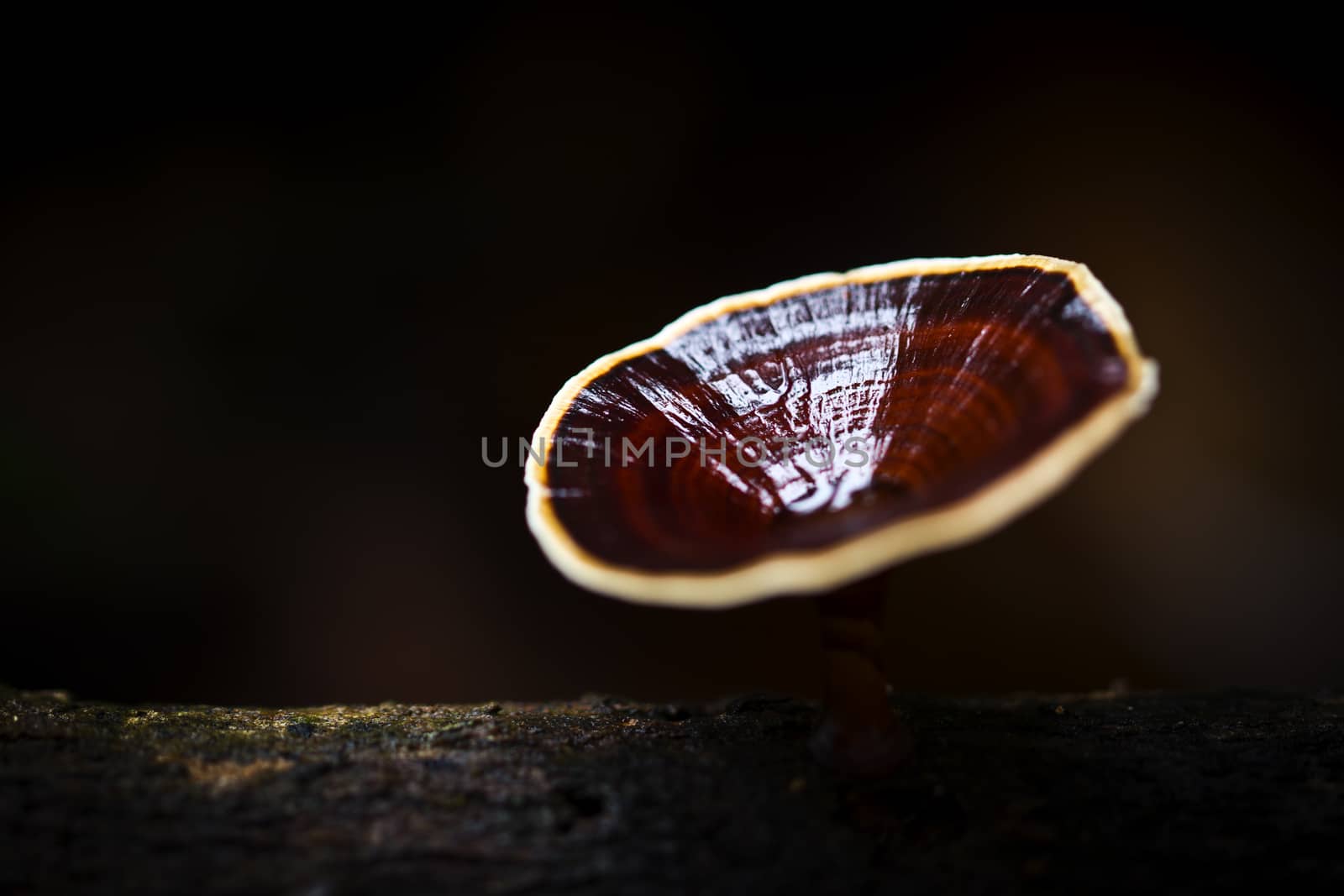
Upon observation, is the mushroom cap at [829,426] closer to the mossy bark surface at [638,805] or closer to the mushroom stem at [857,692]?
the mushroom stem at [857,692]

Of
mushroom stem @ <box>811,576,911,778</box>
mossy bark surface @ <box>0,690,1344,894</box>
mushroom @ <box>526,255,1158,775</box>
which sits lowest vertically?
mossy bark surface @ <box>0,690,1344,894</box>

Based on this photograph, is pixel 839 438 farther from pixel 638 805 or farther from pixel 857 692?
pixel 638 805

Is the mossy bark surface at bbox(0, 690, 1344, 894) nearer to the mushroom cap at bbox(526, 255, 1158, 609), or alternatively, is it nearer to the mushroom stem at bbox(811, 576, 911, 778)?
the mushroom stem at bbox(811, 576, 911, 778)

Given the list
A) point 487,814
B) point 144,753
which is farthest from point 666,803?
point 144,753

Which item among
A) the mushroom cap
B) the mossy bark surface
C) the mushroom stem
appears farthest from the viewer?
the mushroom stem

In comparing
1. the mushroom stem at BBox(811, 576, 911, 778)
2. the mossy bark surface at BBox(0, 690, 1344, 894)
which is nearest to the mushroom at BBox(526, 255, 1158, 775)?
the mushroom stem at BBox(811, 576, 911, 778)

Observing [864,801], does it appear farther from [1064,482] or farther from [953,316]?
[953,316]

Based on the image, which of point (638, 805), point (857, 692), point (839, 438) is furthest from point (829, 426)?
point (638, 805)
